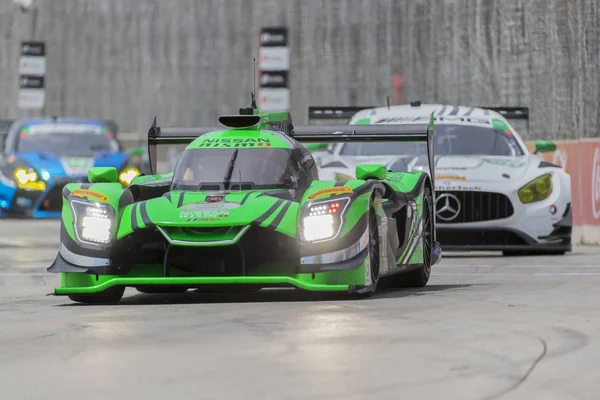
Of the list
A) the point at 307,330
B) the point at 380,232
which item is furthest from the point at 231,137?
the point at 307,330

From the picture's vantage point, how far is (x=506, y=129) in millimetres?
16531

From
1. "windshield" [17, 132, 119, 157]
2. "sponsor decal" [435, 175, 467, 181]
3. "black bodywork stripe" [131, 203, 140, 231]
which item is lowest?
"windshield" [17, 132, 119, 157]

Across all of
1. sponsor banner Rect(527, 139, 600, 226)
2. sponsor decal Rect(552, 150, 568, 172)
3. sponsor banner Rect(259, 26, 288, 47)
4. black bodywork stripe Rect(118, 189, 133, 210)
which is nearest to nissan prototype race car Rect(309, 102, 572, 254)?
sponsor banner Rect(527, 139, 600, 226)

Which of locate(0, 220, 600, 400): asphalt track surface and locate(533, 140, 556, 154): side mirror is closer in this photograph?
locate(0, 220, 600, 400): asphalt track surface

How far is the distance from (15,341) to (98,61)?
2391 cm

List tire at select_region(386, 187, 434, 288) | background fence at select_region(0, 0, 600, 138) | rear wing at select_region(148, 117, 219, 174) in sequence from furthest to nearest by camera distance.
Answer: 1. background fence at select_region(0, 0, 600, 138)
2. rear wing at select_region(148, 117, 219, 174)
3. tire at select_region(386, 187, 434, 288)

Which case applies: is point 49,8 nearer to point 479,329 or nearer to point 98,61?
point 98,61

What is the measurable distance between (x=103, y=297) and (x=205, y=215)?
3.32 feet

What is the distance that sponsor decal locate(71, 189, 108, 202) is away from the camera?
10.2m

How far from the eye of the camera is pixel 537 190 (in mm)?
15500

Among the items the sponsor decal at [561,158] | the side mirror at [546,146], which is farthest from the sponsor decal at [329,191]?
the sponsor decal at [561,158]

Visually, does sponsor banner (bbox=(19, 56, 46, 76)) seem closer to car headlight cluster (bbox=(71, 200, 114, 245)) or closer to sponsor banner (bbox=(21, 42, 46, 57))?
sponsor banner (bbox=(21, 42, 46, 57))

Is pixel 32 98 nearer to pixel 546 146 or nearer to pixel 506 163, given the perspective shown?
pixel 546 146

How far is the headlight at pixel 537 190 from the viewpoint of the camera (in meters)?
15.4
